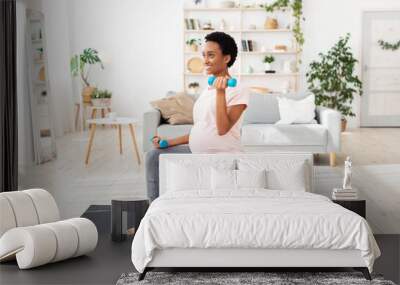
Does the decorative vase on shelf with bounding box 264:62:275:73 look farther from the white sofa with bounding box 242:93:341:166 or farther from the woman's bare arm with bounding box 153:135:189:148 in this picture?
the woman's bare arm with bounding box 153:135:189:148

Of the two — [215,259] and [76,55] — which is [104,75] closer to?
[76,55]

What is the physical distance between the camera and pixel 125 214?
463 cm

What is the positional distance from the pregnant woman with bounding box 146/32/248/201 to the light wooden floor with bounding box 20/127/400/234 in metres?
1.48

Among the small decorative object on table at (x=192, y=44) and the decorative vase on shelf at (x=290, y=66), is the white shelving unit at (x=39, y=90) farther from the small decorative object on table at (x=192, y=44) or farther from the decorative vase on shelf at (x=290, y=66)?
the decorative vase on shelf at (x=290, y=66)

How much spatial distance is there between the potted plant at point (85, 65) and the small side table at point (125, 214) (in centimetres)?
792

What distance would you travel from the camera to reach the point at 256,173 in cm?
436

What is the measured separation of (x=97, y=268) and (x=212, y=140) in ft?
3.39

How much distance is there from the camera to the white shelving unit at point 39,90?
8.38 meters

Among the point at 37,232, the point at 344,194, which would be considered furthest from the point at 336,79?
the point at 37,232

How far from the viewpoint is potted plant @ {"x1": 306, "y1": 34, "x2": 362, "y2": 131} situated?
11.3 m

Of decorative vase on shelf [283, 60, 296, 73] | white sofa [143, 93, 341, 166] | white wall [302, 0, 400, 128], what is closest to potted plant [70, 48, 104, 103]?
decorative vase on shelf [283, 60, 296, 73]

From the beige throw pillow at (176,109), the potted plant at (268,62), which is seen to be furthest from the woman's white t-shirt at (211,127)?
the potted plant at (268,62)

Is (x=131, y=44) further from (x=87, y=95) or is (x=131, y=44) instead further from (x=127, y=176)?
(x=127, y=176)

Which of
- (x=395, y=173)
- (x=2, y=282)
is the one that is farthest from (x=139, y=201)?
(x=395, y=173)
